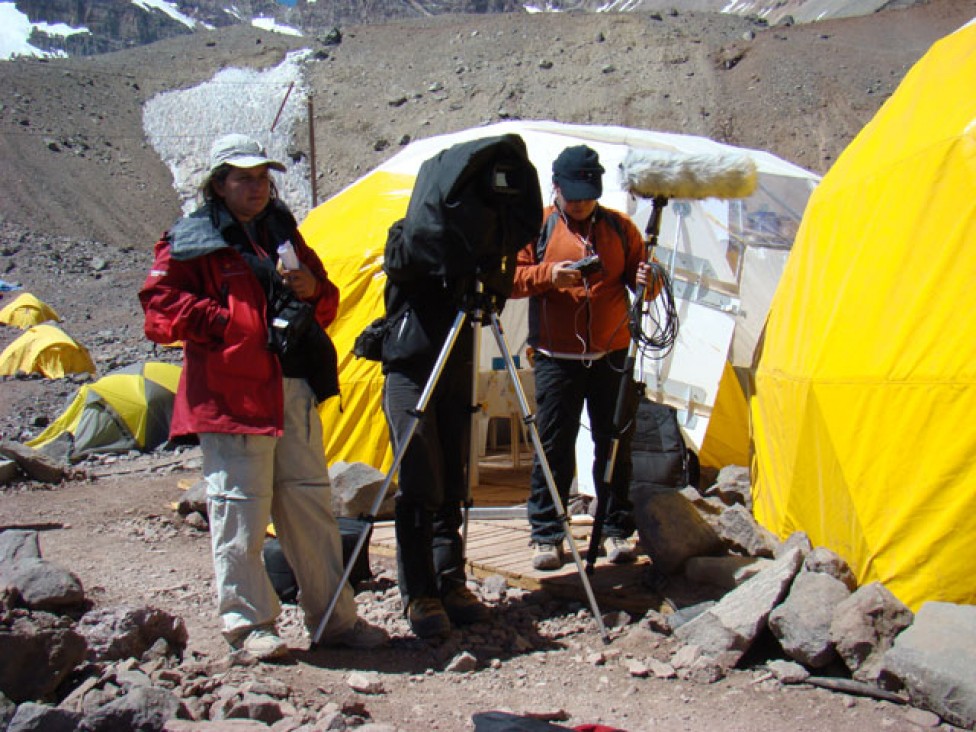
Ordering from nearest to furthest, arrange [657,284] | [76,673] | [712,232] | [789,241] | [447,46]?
[76,673] < [657,284] < [712,232] < [789,241] < [447,46]

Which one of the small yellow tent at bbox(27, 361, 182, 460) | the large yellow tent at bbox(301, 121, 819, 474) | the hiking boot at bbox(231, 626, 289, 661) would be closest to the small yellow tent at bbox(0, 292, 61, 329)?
the small yellow tent at bbox(27, 361, 182, 460)

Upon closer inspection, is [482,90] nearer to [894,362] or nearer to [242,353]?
[894,362]

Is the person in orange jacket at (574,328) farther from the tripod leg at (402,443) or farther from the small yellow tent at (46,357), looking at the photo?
the small yellow tent at (46,357)

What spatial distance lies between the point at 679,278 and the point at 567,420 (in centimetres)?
252

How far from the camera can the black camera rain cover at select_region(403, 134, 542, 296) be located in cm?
401

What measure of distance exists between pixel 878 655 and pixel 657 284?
1855 mm

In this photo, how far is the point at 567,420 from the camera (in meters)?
4.75

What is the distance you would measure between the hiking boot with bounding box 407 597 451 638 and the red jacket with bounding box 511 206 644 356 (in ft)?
4.25

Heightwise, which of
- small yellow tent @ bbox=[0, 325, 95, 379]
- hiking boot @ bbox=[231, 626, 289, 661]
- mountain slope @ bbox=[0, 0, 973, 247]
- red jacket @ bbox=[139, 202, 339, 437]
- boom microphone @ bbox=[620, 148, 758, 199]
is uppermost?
mountain slope @ bbox=[0, 0, 973, 247]

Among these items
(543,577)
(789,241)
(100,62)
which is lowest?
(543,577)

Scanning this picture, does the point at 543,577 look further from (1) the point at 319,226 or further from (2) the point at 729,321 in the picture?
(1) the point at 319,226

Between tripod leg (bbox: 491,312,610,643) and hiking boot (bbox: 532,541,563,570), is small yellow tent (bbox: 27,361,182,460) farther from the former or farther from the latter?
tripod leg (bbox: 491,312,610,643)

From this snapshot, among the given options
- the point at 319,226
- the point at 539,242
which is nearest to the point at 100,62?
the point at 319,226

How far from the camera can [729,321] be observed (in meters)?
6.74
